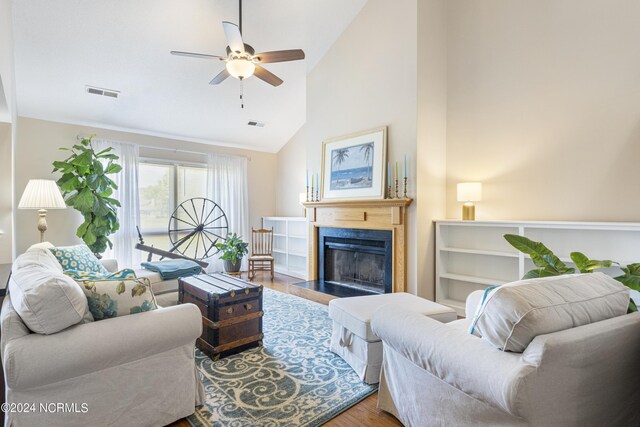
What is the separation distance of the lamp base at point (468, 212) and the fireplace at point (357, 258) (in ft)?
2.66

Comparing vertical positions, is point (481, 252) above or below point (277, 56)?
below

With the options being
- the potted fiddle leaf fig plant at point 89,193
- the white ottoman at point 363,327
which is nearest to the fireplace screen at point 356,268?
the white ottoman at point 363,327

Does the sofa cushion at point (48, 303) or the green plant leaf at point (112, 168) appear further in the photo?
the green plant leaf at point (112, 168)

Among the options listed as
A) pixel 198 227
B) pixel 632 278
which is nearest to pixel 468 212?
pixel 632 278

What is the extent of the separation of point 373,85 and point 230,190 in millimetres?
3459

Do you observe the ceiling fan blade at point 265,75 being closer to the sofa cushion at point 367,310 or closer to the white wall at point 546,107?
the white wall at point 546,107

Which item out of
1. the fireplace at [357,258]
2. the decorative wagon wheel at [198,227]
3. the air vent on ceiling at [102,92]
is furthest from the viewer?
the decorative wagon wheel at [198,227]

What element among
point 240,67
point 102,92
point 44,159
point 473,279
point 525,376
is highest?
point 102,92

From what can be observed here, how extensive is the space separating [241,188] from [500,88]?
4.60m

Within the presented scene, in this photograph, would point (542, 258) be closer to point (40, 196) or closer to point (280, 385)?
point (280, 385)

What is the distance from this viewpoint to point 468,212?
354cm

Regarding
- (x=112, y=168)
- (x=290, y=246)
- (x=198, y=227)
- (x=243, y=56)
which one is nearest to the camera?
(x=243, y=56)

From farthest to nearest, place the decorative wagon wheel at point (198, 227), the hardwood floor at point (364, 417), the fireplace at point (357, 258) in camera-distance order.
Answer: the decorative wagon wheel at point (198, 227) → the fireplace at point (357, 258) → the hardwood floor at point (364, 417)

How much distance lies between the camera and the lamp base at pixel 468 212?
352 cm
